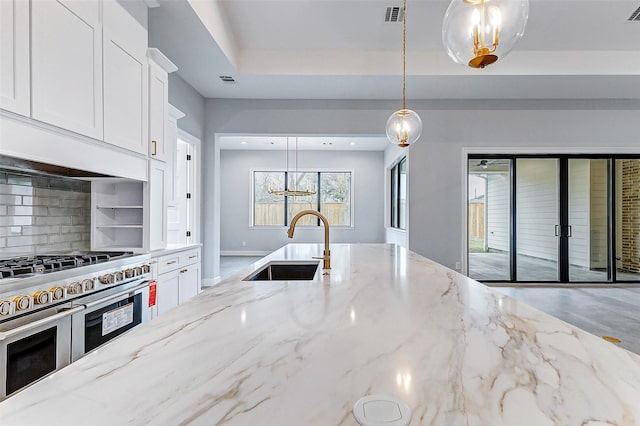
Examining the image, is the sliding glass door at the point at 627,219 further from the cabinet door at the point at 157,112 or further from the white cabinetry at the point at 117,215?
the white cabinetry at the point at 117,215

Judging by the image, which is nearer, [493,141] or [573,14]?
[573,14]

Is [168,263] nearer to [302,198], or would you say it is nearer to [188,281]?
[188,281]

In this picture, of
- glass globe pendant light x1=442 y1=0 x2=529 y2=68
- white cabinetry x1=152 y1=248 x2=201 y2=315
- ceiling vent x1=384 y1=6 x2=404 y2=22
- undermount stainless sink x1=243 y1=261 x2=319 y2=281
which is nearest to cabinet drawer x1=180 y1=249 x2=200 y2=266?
white cabinetry x1=152 y1=248 x2=201 y2=315

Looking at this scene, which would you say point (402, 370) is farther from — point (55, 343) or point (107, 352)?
point (55, 343)

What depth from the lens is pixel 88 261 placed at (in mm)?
2002

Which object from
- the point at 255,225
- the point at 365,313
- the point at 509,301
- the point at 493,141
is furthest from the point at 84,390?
the point at 255,225

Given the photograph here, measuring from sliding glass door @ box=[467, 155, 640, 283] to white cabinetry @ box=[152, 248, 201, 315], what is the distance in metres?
4.25

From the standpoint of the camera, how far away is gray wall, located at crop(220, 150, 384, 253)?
9.45 meters

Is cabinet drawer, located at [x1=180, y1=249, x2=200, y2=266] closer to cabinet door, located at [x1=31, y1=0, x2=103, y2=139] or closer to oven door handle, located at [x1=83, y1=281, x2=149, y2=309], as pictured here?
oven door handle, located at [x1=83, y1=281, x2=149, y2=309]

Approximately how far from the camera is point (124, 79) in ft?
8.01

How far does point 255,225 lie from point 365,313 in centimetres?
866

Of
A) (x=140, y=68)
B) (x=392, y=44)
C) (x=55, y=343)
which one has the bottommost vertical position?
(x=55, y=343)

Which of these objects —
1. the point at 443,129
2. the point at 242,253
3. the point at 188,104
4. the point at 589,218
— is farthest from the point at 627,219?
the point at 242,253

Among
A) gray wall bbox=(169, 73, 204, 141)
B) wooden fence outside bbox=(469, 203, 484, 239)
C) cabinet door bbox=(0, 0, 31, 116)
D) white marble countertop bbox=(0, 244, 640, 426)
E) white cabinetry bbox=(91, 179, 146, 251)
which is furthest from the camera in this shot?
wooden fence outside bbox=(469, 203, 484, 239)
